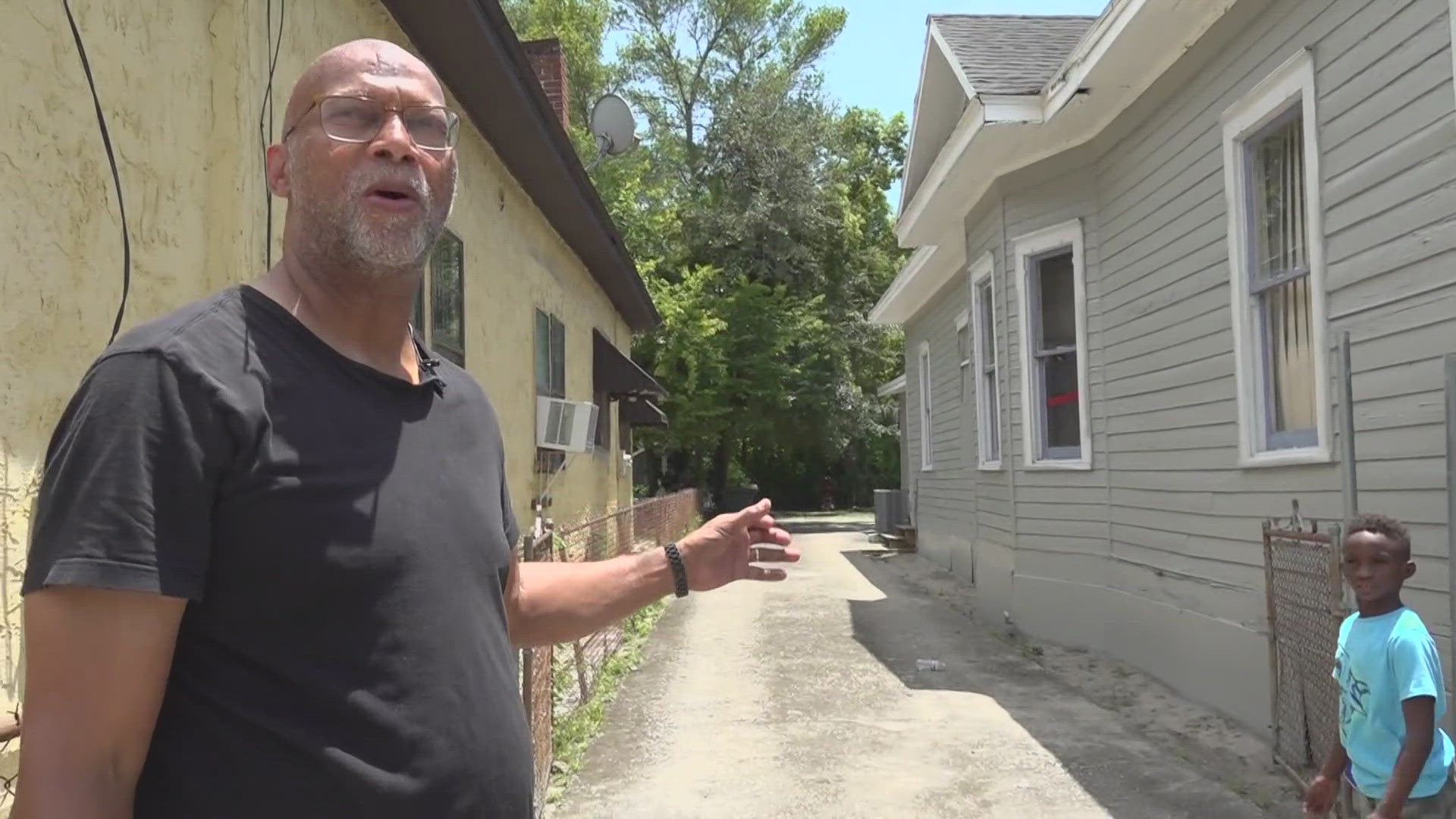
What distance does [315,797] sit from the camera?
1329 millimetres

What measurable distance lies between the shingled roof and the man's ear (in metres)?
7.14

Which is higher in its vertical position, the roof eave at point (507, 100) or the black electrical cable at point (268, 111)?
the roof eave at point (507, 100)

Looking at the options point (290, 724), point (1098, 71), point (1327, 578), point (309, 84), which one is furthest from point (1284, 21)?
point (290, 724)

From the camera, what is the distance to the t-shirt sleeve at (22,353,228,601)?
1169 millimetres

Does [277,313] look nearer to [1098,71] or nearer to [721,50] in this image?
[1098,71]

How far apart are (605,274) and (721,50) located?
88.1 feet

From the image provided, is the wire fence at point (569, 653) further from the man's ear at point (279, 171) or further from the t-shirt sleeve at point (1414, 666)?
the t-shirt sleeve at point (1414, 666)

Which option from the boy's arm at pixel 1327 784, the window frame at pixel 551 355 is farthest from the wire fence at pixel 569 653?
the boy's arm at pixel 1327 784

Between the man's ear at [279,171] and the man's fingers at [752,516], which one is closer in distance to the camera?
the man's ear at [279,171]

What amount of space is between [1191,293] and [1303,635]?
9.05ft

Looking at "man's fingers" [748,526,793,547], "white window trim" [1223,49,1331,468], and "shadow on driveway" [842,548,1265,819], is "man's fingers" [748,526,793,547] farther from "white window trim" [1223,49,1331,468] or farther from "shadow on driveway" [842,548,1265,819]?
"white window trim" [1223,49,1331,468]

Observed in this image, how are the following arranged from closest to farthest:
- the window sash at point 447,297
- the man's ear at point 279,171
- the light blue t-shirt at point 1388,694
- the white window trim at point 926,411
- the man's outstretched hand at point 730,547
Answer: the man's ear at point 279,171 < the man's outstretched hand at point 730,547 < the light blue t-shirt at point 1388,694 < the window sash at point 447,297 < the white window trim at point 926,411

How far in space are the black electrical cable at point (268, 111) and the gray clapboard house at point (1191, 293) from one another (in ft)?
15.7

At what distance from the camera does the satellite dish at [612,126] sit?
39.7 ft
